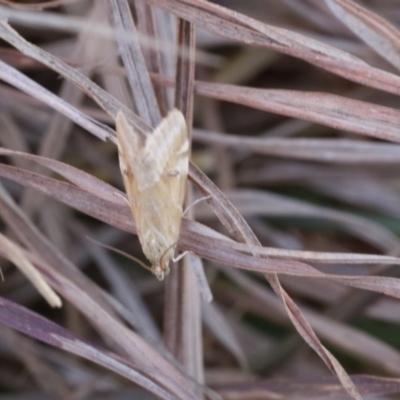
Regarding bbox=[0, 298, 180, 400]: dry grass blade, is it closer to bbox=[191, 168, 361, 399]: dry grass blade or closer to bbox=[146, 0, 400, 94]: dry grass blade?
bbox=[191, 168, 361, 399]: dry grass blade

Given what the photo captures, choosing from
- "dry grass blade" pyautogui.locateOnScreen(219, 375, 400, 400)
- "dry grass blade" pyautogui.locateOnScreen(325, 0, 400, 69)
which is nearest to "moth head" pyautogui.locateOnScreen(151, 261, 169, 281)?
"dry grass blade" pyautogui.locateOnScreen(219, 375, 400, 400)

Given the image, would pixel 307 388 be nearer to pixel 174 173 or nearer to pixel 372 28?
pixel 174 173

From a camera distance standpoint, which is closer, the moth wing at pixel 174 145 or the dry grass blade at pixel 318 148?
the moth wing at pixel 174 145

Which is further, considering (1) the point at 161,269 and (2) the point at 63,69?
(1) the point at 161,269

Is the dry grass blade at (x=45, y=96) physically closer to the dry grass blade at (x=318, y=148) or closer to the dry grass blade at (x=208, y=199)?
the dry grass blade at (x=208, y=199)

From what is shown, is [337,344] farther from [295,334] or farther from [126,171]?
[126,171]

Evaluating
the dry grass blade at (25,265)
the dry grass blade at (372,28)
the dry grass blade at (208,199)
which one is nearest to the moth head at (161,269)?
the dry grass blade at (208,199)

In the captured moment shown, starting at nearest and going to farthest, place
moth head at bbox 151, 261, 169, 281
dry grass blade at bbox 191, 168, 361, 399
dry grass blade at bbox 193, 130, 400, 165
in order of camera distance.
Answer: dry grass blade at bbox 191, 168, 361, 399 < moth head at bbox 151, 261, 169, 281 < dry grass blade at bbox 193, 130, 400, 165

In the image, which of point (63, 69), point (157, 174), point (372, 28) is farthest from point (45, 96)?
point (372, 28)
